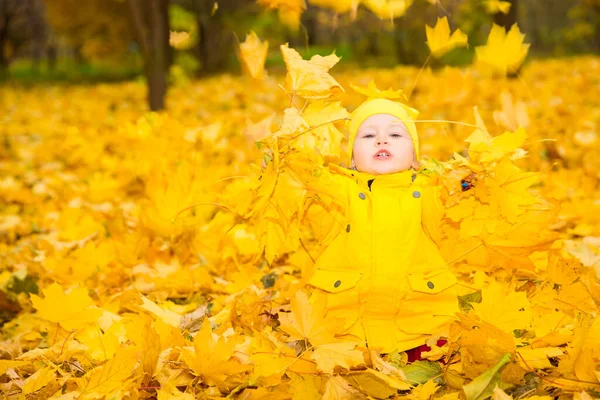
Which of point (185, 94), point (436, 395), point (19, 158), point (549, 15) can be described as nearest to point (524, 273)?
point (436, 395)

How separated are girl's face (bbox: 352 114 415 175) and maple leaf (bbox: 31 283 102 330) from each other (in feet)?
3.04

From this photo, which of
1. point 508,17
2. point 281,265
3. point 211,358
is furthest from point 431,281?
point 508,17

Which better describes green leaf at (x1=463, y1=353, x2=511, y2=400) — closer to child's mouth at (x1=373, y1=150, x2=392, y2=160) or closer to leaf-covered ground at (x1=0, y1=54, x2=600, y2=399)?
leaf-covered ground at (x1=0, y1=54, x2=600, y2=399)

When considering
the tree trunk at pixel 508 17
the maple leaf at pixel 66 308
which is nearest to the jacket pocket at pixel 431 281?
the maple leaf at pixel 66 308

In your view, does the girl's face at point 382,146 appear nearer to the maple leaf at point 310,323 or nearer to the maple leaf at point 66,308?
the maple leaf at point 310,323

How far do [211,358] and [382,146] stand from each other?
0.74 m

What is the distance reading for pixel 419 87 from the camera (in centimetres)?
850

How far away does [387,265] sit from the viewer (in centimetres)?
177

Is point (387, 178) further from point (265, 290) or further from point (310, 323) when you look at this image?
point (265, 290)

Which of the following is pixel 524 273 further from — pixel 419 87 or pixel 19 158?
pixel 419 87

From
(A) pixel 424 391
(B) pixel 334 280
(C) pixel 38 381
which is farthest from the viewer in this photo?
(B) pixel 334 280

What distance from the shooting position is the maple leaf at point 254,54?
186 cm

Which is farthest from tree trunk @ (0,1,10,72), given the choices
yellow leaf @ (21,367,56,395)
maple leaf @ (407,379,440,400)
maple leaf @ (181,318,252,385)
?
maple leaf @ (407,379,440,400)

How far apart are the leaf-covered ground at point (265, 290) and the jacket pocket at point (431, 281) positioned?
0.37 feet
